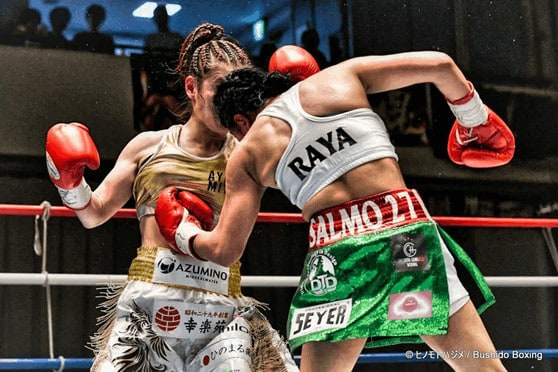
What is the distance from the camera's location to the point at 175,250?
172 centimetres

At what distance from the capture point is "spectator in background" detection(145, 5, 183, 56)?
295cm

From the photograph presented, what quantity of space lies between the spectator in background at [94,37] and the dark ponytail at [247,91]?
4.58 feet

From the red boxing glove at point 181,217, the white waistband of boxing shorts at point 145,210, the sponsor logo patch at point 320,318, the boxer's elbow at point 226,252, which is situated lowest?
the sponsor logo patch at point 320,318

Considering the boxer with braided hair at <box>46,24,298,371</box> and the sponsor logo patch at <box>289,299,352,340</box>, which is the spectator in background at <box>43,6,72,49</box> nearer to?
the boxer with braided hair at <box>46,24,298,371</box>

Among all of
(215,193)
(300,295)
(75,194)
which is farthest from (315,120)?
(75,194)

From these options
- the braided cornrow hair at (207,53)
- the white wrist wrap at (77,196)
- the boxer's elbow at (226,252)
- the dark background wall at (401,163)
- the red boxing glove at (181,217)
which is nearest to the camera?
the boxer's elbow at (226,252)

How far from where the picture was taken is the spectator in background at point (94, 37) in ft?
9.45

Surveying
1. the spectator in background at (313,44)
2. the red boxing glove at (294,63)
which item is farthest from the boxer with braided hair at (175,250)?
the spectator in background at (313,44)

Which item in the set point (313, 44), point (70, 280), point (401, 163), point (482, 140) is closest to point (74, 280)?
point (70, 280)

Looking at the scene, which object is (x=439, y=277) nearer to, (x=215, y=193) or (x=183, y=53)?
(x=215, y=193)

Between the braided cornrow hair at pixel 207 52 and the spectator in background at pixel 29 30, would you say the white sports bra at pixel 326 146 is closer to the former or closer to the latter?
the braided cornrow hair at pixel 207 52

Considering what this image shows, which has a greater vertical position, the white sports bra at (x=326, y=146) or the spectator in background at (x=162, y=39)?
the spectator in background at (x=162, y=39)

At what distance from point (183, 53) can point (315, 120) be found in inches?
23.0

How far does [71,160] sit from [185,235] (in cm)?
29
